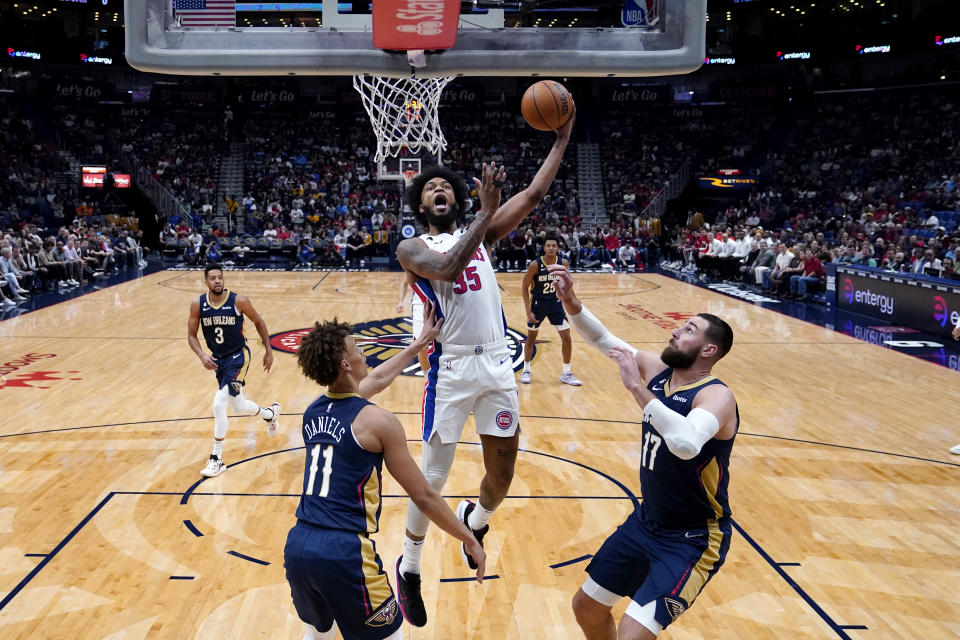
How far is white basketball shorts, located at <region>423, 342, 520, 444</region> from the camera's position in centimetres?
426

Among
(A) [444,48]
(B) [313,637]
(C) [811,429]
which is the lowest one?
(C) [811,429]

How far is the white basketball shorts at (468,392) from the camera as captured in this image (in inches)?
168

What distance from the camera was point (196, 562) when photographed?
16.6 ft

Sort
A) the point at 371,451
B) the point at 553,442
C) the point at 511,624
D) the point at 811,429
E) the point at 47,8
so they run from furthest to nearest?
the point at 47,8 < the point at 811,429 < the point at 553,442 < the point at 511,624 < the point at 371,451

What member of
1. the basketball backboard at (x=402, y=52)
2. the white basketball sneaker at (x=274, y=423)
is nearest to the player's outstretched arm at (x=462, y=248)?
the basketball backboard at (x=402, y=52)

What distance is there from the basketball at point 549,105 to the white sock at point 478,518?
211cm

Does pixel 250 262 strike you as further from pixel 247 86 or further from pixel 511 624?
pixel 511 624

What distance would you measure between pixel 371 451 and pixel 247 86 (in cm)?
3489

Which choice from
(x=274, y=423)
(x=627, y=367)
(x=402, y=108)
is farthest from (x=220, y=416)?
(x=402, y=108)

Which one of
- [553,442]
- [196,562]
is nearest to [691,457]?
[196,562]

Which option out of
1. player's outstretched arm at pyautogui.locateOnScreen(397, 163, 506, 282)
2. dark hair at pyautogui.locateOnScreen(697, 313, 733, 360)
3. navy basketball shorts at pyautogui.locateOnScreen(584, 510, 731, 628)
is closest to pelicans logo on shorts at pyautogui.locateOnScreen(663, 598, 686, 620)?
navy basketball shorts at pyautogui.locateOnScreen(584, 510, 731, 628)

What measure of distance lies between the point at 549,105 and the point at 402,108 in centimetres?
973

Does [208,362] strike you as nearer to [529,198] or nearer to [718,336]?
[529,198]

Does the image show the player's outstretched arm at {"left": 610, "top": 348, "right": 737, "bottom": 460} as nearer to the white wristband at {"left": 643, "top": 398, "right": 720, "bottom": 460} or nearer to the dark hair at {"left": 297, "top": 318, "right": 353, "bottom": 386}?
the white wristband at {"left": 643, "top": 398, "right": 720, "bottom": 460}
